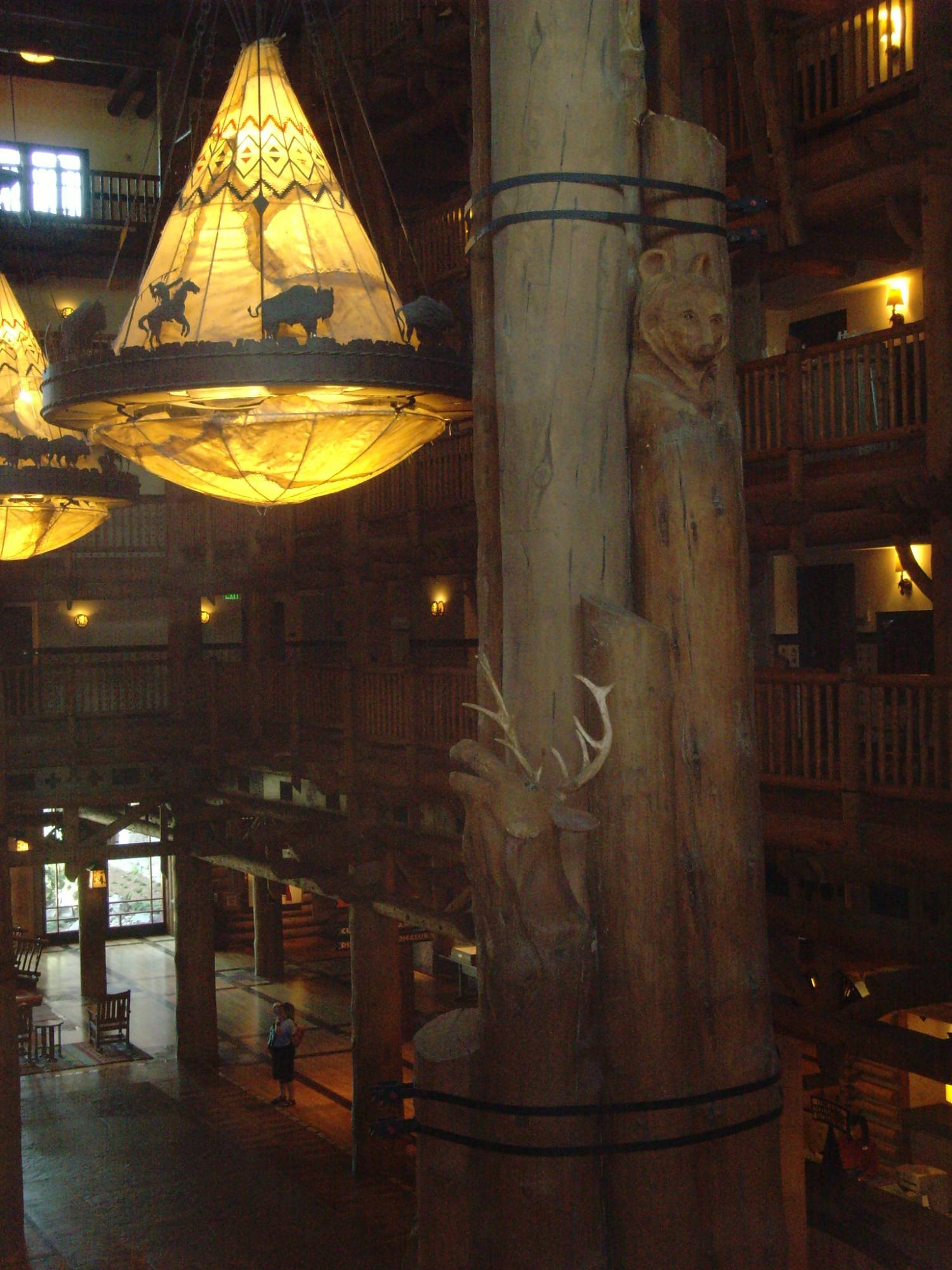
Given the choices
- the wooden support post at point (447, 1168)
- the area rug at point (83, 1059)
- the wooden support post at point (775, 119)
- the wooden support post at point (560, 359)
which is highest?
the wooden support post at point (775, 119)

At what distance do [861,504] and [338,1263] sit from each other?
7085 mm

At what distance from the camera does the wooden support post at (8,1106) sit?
10797 mm

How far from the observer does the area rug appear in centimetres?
1845

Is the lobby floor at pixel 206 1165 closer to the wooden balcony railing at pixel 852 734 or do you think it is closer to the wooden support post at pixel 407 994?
the wooden support post at pixel 407 994

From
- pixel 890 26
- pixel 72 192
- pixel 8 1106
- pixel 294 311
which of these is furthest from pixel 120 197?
pixel 294 311

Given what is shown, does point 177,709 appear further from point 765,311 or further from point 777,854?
point 777,854

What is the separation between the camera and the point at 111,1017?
19375 mm

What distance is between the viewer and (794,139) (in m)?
11.6

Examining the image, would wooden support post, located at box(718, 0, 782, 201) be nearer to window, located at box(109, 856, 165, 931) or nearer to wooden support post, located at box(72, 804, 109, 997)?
wooden support post, located at box(72, 804, 109, 997)

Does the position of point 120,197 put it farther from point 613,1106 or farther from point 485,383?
point 613,1106

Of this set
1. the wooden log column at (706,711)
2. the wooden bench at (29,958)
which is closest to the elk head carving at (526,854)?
the wooden log column at (706,711)

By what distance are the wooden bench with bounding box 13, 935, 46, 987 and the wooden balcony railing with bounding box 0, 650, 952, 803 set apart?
4.32 metres

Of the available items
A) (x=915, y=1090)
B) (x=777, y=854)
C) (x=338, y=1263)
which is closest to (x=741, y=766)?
(x=777, y=854)

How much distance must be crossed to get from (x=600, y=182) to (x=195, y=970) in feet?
52.5
